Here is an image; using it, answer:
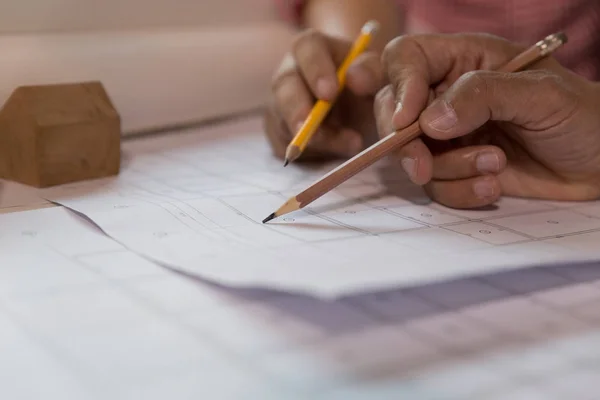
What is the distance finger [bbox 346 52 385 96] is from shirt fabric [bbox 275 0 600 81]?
0.25 metres

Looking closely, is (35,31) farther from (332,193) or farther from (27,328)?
(27,328)

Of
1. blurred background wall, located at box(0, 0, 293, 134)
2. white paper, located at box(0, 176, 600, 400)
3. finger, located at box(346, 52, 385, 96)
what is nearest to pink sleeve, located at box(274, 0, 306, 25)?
blurred background wall, located at box(0, 0, 293, 134)

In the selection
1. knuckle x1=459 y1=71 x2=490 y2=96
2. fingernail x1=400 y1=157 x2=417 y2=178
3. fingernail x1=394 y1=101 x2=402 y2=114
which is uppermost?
knuckle x1=459 y1=71 x2=490 y2=96

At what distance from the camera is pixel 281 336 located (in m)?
0.33

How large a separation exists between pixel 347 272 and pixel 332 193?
0.71ft

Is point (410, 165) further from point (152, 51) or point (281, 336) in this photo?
point (152, 51)

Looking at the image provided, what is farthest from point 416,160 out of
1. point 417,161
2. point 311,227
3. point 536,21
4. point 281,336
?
point 536,21

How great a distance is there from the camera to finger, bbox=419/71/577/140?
489 millimetres

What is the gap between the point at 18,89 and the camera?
1.98 feet

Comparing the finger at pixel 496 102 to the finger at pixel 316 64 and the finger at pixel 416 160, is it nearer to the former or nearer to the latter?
the finger at pixel 416 160

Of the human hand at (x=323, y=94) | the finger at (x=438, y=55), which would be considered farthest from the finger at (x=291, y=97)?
the finger at (x=438, y=55)

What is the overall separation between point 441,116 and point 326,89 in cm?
18

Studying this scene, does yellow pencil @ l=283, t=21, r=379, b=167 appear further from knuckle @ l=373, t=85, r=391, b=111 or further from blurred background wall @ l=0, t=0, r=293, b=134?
blurred background wall @ l=0, t=0, r=293, b=134

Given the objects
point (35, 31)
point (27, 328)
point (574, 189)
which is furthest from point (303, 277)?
point (35, 31)
